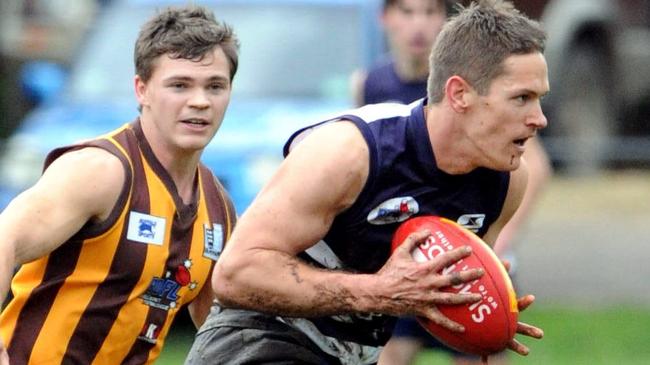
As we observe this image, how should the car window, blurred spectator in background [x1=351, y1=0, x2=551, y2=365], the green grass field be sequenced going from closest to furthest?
blurred spectator in background [x1=351, y1=0, x2=551, y2=365] < the green grass field < the car window

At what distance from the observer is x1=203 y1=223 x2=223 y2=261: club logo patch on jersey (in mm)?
5629

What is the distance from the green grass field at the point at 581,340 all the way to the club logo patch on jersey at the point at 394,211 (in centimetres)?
433

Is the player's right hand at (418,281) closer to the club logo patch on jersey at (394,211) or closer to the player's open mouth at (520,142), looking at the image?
the club logo patch on jersey at (394,211)

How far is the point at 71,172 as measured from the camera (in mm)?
5125

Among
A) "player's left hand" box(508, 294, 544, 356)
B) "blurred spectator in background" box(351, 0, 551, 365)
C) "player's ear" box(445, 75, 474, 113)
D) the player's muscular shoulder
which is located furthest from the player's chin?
"blurred spectator in background" box(351, 0, 551, 365)

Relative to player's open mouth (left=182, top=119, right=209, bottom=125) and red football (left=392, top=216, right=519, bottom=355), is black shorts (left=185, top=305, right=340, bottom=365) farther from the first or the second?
player's open mouth (left=182, top=119, right=209, bottom=125)

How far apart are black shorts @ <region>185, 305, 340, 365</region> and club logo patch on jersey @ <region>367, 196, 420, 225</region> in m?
0.47

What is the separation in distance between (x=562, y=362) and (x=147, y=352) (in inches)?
183

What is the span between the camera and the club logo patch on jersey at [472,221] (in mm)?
5282

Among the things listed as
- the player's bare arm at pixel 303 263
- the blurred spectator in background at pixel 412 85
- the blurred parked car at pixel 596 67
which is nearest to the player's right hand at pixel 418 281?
the player's bare arm at pixel 303 263

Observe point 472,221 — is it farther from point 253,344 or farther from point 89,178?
point 89,178

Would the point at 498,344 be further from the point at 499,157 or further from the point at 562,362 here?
the point at 562,362

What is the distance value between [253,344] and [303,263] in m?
0.45

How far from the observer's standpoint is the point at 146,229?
5.38 metres
